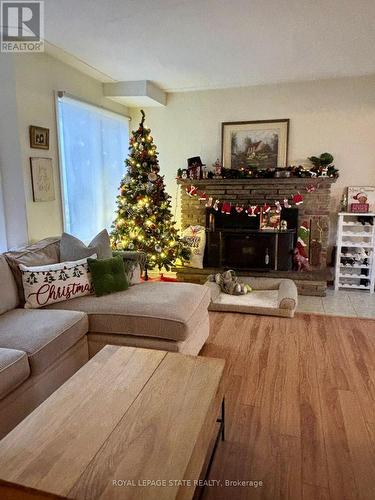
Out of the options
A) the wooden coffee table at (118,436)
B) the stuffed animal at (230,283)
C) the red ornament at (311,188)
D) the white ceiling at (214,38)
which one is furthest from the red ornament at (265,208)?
the wooden coffee table at (118,436)

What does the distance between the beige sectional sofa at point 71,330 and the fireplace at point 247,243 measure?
180 cm

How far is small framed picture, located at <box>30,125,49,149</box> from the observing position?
10.6 feet

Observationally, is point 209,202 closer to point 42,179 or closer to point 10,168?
point 42,179

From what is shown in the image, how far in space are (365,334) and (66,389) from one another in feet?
8.90

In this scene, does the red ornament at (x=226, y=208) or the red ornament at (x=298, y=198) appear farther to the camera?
the red ornament at (x=226, y=208)

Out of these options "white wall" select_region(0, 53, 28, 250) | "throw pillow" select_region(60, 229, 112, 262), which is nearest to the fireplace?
"throw pillow" select_region(60, 229, 112, 262)

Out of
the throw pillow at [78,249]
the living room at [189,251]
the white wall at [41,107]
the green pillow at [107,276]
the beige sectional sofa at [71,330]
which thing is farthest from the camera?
the white wall at [41,107]

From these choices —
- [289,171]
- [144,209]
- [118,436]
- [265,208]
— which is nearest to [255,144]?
[289,171]

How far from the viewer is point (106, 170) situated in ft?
15.5

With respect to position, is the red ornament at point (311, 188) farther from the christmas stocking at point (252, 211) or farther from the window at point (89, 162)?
the window at point (89, 162)

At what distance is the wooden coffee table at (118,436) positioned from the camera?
1.09m

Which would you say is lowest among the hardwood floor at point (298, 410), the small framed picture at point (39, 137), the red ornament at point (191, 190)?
the hardwood floor at point (298, 410)

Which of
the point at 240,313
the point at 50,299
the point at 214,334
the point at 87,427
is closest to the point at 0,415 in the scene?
the point at 87,427

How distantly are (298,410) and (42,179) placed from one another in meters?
2.92
